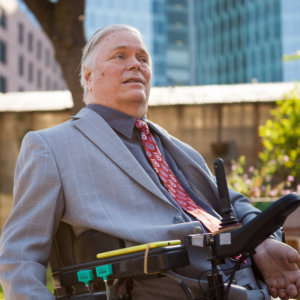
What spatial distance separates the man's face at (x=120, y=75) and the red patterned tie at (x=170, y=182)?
0.11 m

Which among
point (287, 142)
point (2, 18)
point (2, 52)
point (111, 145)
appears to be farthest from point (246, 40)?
point (111, 145)

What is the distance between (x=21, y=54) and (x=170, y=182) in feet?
156

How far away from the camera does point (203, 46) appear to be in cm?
7938

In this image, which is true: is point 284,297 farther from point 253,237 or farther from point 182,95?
point 182,95

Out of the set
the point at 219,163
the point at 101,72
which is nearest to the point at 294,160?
the point at 101,72

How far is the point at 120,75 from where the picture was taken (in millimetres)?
2326

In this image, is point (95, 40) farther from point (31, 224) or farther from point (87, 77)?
point (31, 224)

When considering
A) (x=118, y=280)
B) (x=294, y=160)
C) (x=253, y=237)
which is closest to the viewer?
(x=253, y=237)

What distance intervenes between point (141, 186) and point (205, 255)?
367 millimetres

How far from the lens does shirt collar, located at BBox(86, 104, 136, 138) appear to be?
2248mm

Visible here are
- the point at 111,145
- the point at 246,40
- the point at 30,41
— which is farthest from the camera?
the point at 246,40

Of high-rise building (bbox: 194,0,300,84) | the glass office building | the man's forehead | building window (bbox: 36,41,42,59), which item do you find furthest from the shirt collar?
high-rise building (bbox: 194,0,300,84)

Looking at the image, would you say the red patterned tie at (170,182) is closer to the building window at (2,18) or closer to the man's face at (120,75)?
the man's face at (120,75)

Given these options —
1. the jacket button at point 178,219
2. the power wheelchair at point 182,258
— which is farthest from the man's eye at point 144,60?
the power wheelchair at point 182,258
